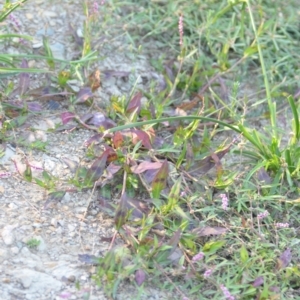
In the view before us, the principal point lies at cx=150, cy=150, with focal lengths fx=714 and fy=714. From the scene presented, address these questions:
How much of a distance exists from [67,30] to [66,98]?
43 centimetres

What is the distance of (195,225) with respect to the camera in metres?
2.29

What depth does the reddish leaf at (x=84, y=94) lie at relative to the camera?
2713mm

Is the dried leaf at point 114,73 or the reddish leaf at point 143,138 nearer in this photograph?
the reddish leaf at point 143,138

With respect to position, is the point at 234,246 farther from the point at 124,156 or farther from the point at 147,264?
the point at 124,156

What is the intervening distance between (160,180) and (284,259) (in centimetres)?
47

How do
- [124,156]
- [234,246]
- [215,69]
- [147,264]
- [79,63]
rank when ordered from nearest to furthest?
[147,264] < [234,246] < [124,156] < [79,63] < [215,69]

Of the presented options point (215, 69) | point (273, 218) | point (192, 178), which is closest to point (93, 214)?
point (192, 178)

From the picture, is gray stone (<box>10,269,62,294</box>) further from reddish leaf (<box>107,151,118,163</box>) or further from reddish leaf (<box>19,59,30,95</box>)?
reddish leaf (<box>19,59,30,95</box>)

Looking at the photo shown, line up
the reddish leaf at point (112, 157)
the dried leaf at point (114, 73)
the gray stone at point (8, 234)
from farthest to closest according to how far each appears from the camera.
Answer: the dried leaf at point (114, 73), the reddish leaf at point (112, 157), the gray stone at point (8, 234)

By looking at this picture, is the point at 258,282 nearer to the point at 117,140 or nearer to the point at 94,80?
the point at 117,140

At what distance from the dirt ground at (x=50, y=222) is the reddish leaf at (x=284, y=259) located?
362 millimetres

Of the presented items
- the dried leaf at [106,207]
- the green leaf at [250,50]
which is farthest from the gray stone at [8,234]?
the green leaf at [250,50]

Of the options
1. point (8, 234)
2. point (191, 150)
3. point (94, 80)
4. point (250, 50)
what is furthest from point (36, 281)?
point (250, 50)

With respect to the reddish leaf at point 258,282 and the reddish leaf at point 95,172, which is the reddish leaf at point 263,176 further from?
the reddish leaf at point 95,172
